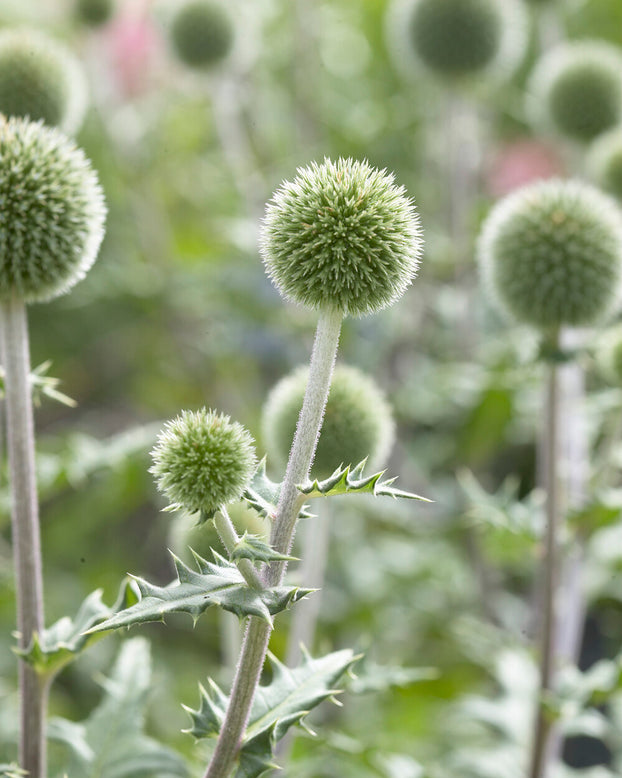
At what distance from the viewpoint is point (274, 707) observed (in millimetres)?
1333

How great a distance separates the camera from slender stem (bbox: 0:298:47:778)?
1434mm

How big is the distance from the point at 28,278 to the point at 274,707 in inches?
30.3

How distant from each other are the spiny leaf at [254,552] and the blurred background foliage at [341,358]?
3.48 feet

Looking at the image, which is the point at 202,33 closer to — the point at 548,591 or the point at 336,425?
the point at 336,425

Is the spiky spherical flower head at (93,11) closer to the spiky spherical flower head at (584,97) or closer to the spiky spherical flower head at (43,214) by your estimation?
the spiky spherical flower head at (584,97)

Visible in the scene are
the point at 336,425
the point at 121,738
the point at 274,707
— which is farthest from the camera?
the point at 336,425

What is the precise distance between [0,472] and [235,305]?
1.25 meters

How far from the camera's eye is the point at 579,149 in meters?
3.10

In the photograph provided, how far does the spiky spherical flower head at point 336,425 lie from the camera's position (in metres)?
1.84

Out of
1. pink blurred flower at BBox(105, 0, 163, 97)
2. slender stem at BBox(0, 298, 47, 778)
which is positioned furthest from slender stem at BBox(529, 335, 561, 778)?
pink blurred flower at BBox(105, 0, 163, 97)

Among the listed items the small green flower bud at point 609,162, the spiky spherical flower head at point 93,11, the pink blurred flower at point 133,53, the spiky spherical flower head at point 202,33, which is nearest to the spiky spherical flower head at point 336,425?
the small green flower bud at point 609,162

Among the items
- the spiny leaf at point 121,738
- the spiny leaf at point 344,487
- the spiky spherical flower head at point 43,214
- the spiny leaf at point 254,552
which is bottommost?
the spiny leaf at point 121,738

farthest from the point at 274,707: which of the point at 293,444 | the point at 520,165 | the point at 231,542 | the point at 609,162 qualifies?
the point at 520,165

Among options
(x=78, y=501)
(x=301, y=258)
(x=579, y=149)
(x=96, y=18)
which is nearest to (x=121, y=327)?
(x=78, y=501)
